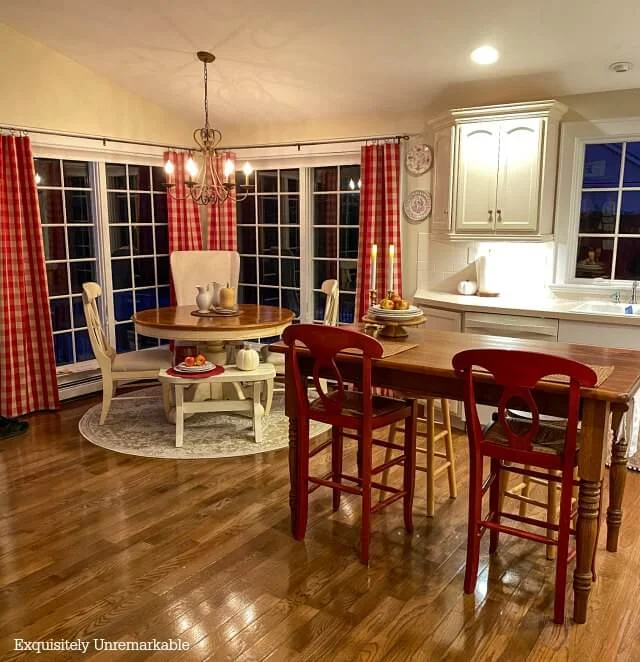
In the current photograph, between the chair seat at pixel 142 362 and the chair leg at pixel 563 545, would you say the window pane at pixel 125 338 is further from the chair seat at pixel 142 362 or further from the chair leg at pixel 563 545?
the chair leg at pixel 563 545

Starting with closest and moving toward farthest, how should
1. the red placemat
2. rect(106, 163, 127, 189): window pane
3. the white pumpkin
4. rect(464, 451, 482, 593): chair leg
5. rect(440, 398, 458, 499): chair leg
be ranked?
1. rect(464, 451, 482, 593): chair leg
2. rect(440, 398, 458, 499): chair leg
3. the red placemat
4. the white pumpkin
5. rect(106, 163, 127, 189): window pane

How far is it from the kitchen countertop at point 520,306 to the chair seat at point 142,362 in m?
1.96

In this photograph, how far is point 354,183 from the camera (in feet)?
18.1

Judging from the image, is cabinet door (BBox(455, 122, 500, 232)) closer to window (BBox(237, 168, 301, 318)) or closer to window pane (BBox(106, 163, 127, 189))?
window (BBox(237, 168, 301, 318))

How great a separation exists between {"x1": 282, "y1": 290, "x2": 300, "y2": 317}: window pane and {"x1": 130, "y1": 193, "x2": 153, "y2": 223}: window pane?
1.46 meters

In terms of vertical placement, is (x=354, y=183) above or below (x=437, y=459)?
above

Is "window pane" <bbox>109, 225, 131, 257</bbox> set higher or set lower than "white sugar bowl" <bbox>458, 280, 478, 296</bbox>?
higher

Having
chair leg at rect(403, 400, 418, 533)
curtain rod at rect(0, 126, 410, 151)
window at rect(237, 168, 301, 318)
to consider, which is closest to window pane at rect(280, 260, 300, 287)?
window at rect(237, 168, 301, 318)

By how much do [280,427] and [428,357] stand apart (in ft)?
6.95

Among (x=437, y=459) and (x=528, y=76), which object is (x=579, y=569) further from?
(x=528, y=76)

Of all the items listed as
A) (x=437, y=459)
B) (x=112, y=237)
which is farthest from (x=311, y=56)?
(x=437, y=459)

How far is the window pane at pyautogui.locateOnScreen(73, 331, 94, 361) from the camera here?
213 inches

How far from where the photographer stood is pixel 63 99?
488 cm

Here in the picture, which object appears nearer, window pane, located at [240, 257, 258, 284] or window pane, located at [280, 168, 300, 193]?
window pane, located at [280, 168, 300, 193]
